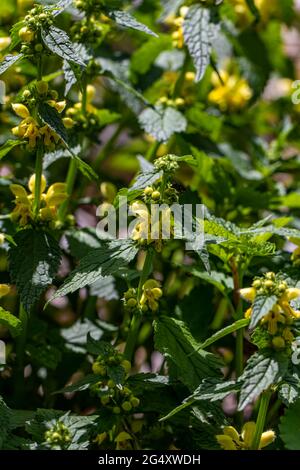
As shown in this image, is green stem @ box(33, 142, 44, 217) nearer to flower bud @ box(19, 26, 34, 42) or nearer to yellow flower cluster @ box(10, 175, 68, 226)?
yellow flower cluster @ box(10, 175, 68, 226)

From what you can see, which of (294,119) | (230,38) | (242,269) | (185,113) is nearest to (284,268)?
(242,269)

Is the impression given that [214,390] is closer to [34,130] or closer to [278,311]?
[278,311]

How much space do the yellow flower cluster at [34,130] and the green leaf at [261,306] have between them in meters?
0.35

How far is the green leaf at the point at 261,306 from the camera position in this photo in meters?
0.88

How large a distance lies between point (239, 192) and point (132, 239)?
433 millimetres

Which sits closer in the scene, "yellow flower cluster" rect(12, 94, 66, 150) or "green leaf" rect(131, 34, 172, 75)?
"yellow flower cluster" rect(12, 94, 66, 150)

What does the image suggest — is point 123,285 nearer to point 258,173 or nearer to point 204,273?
point 204,273

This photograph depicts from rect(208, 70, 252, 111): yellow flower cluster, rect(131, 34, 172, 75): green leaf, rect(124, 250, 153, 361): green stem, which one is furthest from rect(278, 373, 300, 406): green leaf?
rect(208, 70, 252, 111): yellow flower cluster

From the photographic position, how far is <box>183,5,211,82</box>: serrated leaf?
1.23 metres

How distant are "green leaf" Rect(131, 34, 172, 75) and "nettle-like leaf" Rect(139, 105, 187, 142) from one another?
19 centimetres

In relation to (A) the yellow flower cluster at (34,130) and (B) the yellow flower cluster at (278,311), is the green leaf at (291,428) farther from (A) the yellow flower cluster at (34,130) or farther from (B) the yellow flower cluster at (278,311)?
(A) the yellow flower cluster at (34,130)

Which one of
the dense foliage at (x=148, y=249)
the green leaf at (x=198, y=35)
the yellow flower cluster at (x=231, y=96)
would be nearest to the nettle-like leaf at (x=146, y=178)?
the dense foliage at (x=148, y=249)

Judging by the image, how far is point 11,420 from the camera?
1.03m

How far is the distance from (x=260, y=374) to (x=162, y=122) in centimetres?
58
